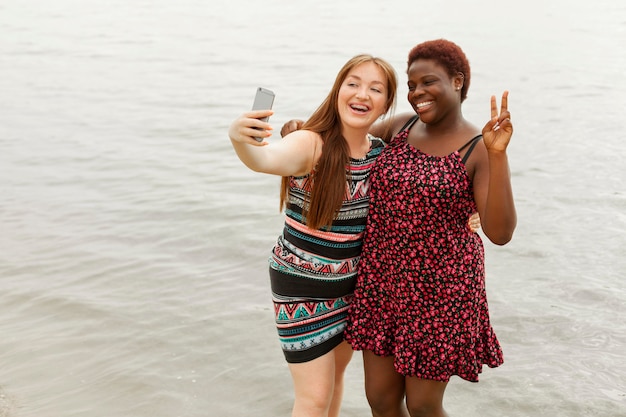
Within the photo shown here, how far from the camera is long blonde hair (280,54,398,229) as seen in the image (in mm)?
3371

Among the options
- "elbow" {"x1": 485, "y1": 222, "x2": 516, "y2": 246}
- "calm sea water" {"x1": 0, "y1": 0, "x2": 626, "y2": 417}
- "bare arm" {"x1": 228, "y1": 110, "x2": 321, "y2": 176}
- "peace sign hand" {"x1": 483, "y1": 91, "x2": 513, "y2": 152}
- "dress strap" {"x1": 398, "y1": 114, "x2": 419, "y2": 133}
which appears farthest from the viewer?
"calm sea water" {"x1": 0, "y1": 0, "x2": 626, "y2": 417}

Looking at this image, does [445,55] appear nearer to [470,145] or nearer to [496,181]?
[470,145]

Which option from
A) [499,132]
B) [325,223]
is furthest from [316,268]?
[499,132]

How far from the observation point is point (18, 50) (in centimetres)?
1641

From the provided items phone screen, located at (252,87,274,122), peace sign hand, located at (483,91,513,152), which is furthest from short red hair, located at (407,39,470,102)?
phone screen, located at (252,87,274,122)

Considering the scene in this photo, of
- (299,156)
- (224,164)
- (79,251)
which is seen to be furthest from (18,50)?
(299,156)

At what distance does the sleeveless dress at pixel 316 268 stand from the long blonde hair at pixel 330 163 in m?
0.04

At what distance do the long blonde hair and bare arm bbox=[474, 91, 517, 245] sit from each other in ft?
1.80

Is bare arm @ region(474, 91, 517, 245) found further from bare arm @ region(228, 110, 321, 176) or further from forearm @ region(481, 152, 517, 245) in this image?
bare arm @ region(228, 110, 321, 176)

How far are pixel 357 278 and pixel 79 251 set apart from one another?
4056 millimetres

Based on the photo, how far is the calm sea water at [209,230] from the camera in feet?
16.4

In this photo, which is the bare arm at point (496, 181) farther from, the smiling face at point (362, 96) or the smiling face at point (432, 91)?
the smiling face at point (362, 96)

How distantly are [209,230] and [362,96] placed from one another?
4.20 m

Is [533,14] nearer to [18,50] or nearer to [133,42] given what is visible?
[133,42]
